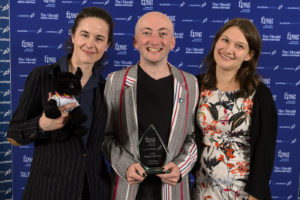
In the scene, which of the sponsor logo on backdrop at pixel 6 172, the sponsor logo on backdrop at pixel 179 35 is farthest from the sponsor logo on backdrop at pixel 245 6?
the sponsor logo on backdrop at pixel 6 172

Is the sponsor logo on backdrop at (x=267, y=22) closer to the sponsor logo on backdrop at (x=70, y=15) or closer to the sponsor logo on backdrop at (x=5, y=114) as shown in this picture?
the sponsor logo on backdrop at (x=70, y=15)

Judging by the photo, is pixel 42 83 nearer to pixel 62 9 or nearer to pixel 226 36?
pixel 226 36

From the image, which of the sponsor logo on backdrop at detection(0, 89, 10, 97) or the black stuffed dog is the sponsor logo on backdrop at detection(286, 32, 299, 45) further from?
the sponsor logo on backdrop at detection(0, 89, 10, 97)

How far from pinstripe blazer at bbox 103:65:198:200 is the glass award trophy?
0.32 ft

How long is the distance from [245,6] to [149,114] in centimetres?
196

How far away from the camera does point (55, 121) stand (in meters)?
1.34

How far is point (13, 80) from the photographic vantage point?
2.93 meters

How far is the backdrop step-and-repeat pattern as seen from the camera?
9.28 ft

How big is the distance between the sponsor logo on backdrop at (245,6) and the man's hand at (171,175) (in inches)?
81.9

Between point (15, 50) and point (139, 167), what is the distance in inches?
85.8

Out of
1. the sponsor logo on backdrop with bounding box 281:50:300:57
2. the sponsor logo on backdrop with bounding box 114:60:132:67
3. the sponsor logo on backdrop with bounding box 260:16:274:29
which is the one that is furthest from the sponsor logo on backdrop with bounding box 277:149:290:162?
the sponsor logo on backdrop with bounding box 114:60:132:67

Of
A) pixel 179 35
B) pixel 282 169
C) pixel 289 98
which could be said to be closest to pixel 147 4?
pixel 179 35

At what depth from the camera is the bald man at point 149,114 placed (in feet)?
5.20

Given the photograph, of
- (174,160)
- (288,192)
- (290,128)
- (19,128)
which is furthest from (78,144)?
(288,192)
